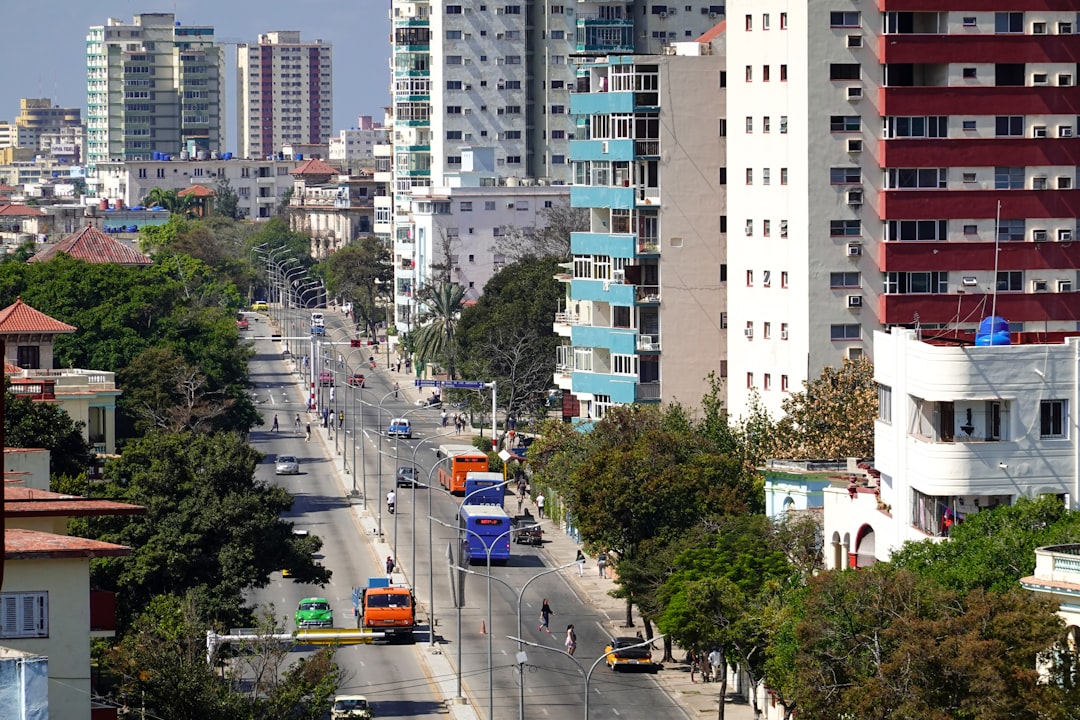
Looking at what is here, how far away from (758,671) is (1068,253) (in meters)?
42.4

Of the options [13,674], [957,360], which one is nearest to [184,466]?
[957,360]


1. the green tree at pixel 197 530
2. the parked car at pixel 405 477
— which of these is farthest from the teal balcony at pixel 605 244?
the green tree at pixel 197 530

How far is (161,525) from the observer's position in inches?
3282

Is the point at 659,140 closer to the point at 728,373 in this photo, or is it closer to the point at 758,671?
the point at 728,373

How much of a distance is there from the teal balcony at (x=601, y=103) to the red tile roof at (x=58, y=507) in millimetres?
73130

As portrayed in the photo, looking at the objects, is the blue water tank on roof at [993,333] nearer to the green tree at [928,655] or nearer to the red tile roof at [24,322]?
the green tree at [928,655]

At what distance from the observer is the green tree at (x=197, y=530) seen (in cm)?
8062

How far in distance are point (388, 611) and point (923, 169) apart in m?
36.2

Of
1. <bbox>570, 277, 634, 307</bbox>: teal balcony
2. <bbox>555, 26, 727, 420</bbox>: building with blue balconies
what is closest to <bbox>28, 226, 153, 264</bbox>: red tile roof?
<bbox>570, 277, 634, 307</bbox>: teal balcony

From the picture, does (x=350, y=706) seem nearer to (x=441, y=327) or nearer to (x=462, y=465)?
(x=462, y=465)

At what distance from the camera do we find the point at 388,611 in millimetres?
93000

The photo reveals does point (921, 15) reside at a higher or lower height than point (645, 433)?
higher

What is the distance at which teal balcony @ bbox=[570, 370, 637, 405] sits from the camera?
126812 millimetres

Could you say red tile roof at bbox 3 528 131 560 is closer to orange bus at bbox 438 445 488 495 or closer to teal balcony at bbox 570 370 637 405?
teal balcony at bbox 570 370 637 405
